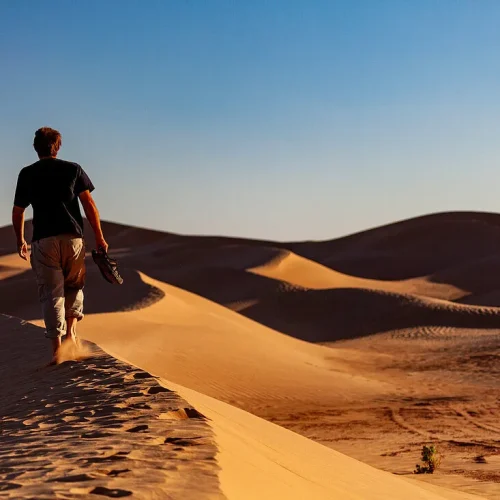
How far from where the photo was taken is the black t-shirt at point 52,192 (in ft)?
19.9

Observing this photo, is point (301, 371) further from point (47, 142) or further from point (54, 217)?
point (47, 142)

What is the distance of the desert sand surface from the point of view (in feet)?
13.7

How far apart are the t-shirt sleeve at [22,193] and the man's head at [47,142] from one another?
0.74 feet

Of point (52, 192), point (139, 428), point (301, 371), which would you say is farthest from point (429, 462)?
point (301, 371)

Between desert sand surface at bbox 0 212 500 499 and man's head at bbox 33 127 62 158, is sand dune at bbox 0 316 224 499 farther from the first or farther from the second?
man's head at bbox 33 127 62 158

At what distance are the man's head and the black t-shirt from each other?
0.06 meters

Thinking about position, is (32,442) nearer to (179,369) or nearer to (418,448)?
(418,448)

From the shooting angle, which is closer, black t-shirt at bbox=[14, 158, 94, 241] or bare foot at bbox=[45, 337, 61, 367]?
black t-shirt at bbox=[14, 158, 94, 241]

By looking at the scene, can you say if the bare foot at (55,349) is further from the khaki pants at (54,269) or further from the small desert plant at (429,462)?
the small desert plant at (429,462)

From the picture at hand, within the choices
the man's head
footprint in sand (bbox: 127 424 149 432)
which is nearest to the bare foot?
the man's head

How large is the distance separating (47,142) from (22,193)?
0.44 metres

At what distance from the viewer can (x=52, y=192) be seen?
6094 millimetres

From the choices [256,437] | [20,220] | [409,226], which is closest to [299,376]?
[20,220]

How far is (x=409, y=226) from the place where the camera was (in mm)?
59281
